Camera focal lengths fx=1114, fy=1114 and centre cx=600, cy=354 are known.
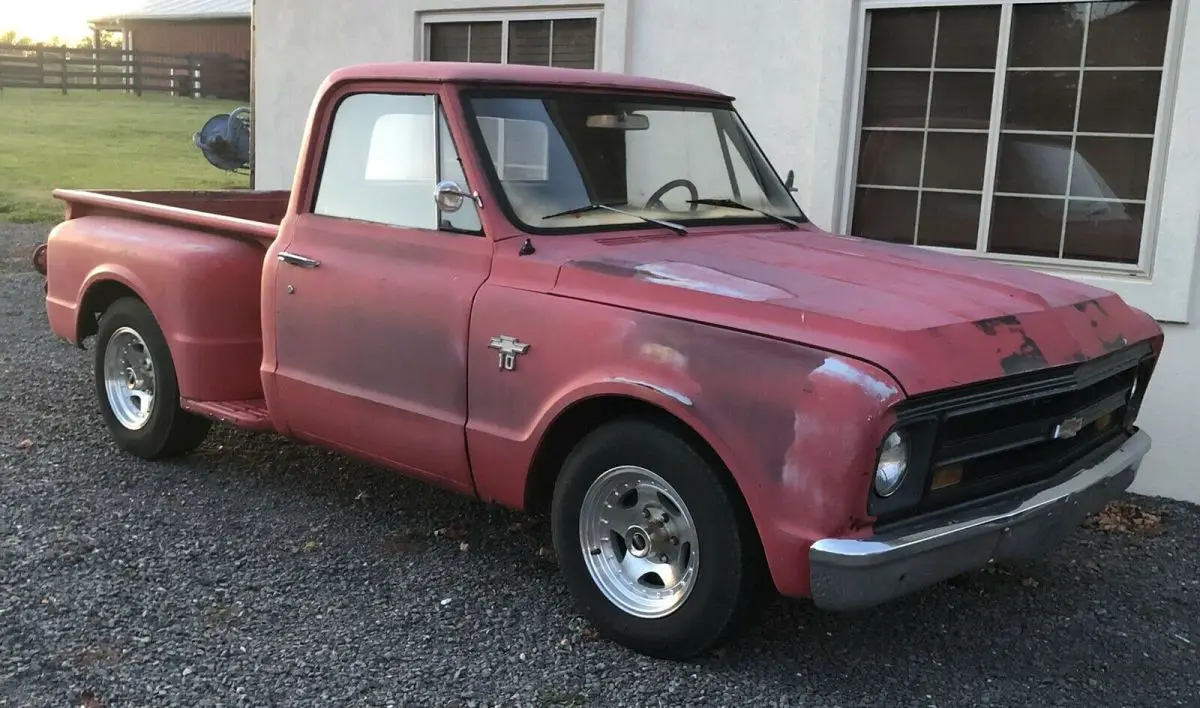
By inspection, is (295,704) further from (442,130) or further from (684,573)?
(442,130)

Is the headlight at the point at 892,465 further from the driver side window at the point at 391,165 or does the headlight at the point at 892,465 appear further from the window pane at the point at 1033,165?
the window pane at the point at 1033,165

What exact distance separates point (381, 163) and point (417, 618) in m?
1.77

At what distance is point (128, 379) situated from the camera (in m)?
5.64

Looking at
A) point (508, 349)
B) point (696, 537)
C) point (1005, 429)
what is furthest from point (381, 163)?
point (1005, 429)

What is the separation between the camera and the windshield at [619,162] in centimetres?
405

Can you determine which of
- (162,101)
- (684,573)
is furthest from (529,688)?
(162,101)

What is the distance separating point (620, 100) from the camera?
443 centimetres

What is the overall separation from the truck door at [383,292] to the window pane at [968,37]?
3310mm

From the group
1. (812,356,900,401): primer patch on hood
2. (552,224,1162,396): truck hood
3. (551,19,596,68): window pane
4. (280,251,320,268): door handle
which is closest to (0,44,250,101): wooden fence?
(551,19,596,68): window pane

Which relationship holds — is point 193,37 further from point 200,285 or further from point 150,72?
point 200,285

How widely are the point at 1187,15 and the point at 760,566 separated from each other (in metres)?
3.88

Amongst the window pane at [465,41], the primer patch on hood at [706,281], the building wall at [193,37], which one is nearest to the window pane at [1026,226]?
the primer patch on hood at [706,281]

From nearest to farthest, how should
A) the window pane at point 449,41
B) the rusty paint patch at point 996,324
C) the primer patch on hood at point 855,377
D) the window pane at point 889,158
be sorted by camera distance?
1. the primer patch on hood at point 855,377
2. the rusty paint patch at point 996,324
3. the window pane at point 889,158
4. the window pane at point 449,41

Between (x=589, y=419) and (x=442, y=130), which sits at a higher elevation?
(x=442, y=130)
